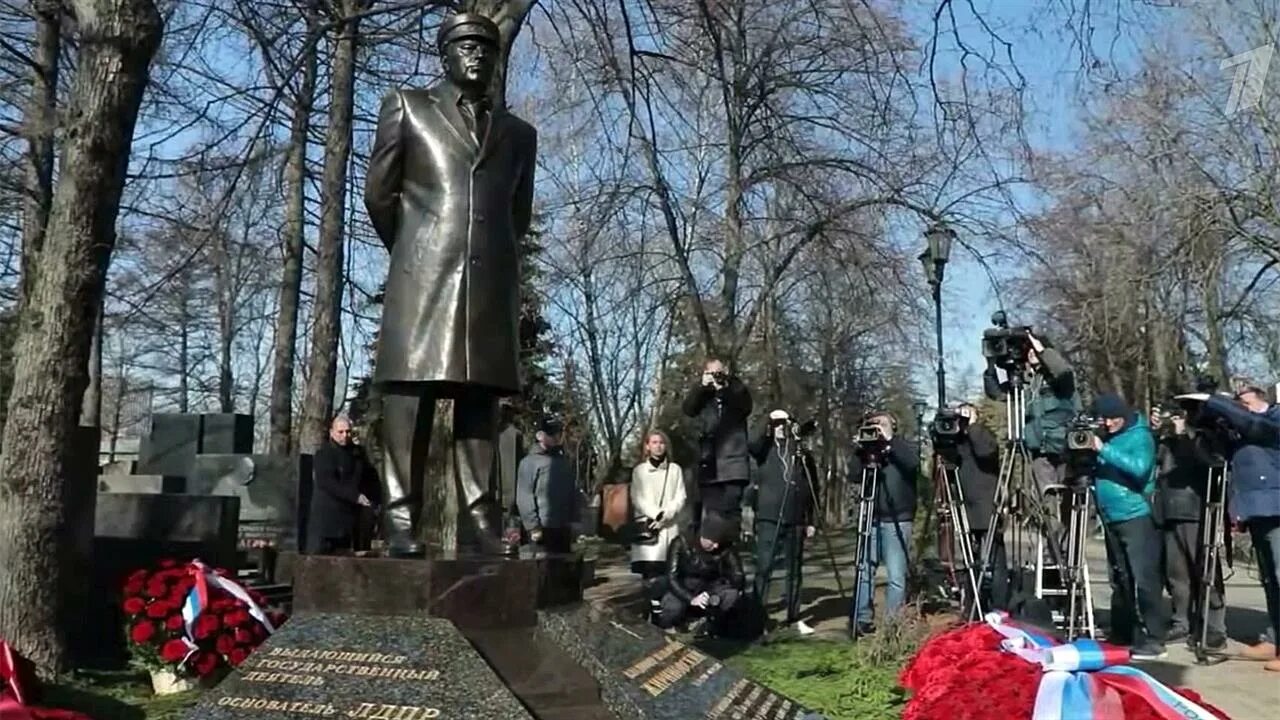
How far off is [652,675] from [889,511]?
518 cm

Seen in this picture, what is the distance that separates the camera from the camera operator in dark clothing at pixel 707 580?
376 inches

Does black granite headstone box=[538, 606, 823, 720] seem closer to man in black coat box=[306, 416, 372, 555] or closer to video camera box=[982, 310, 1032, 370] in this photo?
video camera box=[982, 310, 1032, 370]

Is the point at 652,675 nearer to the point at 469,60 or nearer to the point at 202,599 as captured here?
the point at 469,60

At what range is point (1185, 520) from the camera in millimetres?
9547

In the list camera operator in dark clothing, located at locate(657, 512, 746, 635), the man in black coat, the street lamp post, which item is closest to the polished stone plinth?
camera operator in dark clothing, located at locate(657, 512, 746, 635)

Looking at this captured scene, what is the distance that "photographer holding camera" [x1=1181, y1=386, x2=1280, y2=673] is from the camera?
8.45 metres

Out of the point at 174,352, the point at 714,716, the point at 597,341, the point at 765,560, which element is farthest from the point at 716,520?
the point at 174,352

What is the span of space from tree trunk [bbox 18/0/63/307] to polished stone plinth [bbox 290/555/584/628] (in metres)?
11.4

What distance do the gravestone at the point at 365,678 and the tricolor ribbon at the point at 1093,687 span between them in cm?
171

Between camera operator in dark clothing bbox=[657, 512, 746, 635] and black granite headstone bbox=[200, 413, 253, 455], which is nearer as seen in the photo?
camera operator in dark clothing bbox=[657, 512, 746, 635]

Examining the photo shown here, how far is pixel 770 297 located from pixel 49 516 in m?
18.2

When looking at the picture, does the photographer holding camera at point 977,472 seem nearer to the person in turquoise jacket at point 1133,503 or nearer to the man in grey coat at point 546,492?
the person in turquoise jacket at point 1133,503

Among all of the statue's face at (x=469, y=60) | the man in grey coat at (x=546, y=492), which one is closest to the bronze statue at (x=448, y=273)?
the statue's face at (x=469, y=60)

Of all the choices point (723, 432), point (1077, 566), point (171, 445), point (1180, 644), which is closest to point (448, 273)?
Answer: point (1077, 566)
